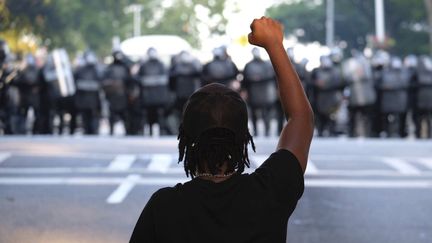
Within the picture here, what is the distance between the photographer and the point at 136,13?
57875 mm

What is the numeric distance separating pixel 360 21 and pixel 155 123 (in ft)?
136

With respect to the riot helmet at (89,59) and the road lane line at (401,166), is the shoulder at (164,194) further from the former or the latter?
the riot helmet at (89,59)

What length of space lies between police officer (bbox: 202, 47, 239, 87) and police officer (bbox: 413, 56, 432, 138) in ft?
A: 13.4

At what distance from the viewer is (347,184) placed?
40.1 ft

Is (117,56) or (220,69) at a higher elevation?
(117,56)

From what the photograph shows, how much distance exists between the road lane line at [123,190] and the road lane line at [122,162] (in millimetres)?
947

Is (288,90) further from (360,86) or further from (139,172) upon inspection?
(360,86)

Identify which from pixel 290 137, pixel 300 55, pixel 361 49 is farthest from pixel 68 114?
pixel 361 49

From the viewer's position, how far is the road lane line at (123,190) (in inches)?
420

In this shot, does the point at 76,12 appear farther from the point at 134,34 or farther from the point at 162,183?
the point at 162,183

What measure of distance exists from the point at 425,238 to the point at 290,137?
5.69m

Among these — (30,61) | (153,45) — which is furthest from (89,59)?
(153,45)

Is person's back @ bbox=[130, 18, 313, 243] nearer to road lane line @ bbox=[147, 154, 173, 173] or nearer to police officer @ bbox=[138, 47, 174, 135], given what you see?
road lane line @ bbox=[147, 154, 173, 173]

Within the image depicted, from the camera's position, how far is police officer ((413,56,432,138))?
2358 cm
